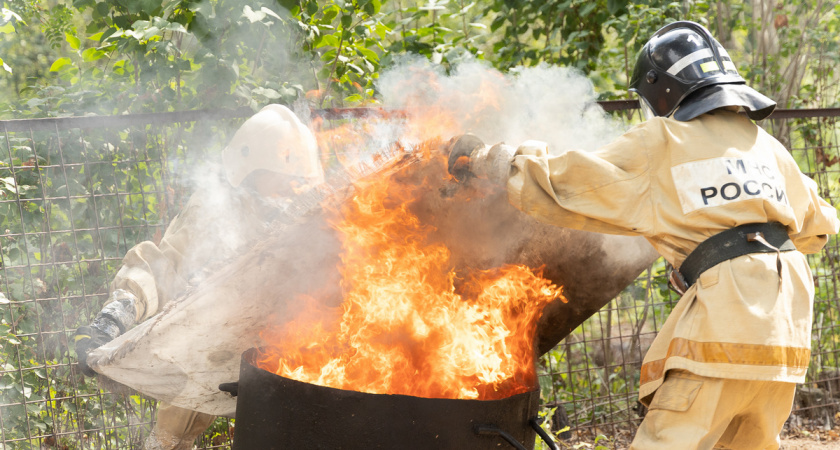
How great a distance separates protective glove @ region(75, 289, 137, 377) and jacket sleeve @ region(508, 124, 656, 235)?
1.70 m

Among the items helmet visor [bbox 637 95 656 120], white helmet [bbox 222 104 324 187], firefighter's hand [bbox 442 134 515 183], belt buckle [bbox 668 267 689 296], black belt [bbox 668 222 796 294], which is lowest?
belt buckle [bbox 668 267 689 296]

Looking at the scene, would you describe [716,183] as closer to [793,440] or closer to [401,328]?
[401,328]

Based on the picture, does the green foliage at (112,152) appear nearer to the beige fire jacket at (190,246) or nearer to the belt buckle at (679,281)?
the beige fire jacket at (190,246)

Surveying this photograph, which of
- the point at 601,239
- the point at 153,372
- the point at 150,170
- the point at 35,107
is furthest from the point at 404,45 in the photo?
the point at 153,372

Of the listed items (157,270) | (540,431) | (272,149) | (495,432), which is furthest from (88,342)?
(540,431)

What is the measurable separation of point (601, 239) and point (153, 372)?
188 centimetres

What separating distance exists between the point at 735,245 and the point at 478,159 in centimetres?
95

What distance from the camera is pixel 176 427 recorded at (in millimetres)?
3229

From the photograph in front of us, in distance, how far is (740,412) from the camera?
7.95 ft

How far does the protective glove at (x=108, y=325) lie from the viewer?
263 cm

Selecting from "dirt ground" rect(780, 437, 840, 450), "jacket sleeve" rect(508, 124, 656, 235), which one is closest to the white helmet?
"jacket sleeve" rect(508, 124, 656, 235)

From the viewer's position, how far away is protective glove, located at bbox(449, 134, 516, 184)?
2395 millimetres

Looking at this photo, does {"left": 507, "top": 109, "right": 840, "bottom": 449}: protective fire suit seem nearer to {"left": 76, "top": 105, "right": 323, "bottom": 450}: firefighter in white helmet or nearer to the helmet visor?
the helmet visor

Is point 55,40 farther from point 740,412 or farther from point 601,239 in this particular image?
point 740,412
